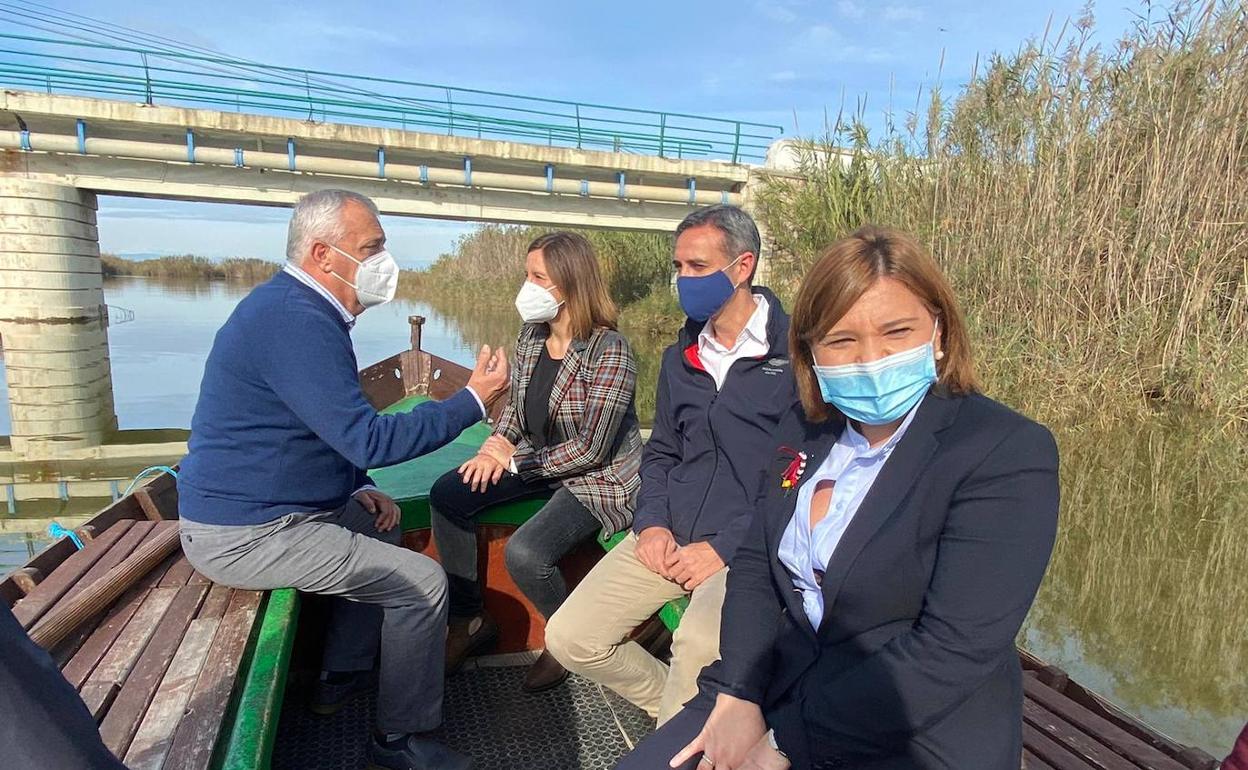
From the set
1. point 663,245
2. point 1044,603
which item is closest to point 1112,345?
point 1044,603

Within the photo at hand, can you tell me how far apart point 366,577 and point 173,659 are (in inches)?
19.3

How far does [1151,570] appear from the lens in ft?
15.6

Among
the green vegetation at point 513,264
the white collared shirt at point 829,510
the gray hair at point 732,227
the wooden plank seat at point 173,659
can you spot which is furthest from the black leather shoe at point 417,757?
the green vegetation at point 513,264

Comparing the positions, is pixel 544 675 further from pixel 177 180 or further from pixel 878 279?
pixel 177 180

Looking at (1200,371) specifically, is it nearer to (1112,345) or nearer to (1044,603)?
(1112,345)

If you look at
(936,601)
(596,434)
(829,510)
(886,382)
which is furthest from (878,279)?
(596,434)

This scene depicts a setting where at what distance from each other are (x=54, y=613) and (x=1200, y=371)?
26.4ft

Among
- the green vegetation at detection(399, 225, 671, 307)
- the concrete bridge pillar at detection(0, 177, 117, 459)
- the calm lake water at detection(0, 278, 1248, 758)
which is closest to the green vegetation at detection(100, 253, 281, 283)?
the green vegetation at detection(399, 225, 671, 307)

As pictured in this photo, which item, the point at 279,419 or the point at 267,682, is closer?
the point at 267,682

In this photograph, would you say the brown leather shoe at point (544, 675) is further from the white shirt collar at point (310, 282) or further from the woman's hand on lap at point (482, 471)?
the white shirt collar at point (310, 282)

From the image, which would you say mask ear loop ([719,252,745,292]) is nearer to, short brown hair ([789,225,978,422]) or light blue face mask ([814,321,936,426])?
short brown hair ([789,225,978,422])

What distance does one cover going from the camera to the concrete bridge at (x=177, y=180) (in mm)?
12266

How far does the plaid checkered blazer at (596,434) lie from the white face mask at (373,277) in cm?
78

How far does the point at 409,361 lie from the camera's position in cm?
641
